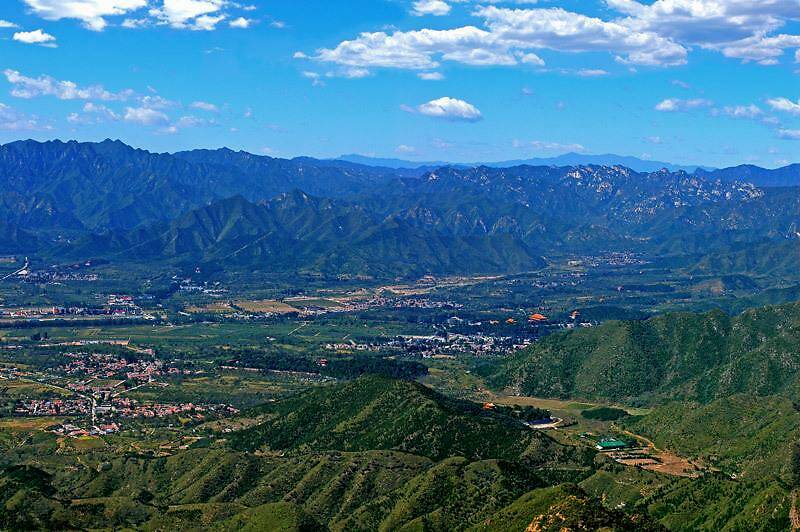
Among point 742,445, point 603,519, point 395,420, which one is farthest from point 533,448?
point 603,519

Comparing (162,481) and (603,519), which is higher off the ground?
(603,519)

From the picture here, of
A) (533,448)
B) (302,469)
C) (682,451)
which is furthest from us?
(682,451)

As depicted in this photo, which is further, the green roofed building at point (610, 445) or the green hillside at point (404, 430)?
the green roofed building at point (610, 445)

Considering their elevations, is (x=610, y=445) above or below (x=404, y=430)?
below

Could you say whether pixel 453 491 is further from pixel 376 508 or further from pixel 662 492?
pixel 662 492

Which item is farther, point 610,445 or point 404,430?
point 610,445

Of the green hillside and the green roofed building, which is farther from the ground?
the green hillside

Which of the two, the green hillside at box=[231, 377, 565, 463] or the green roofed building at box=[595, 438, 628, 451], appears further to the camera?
the green roofed building at box=[595, 438, 628, 451]

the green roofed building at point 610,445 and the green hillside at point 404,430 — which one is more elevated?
the green hillside at point 404,430
